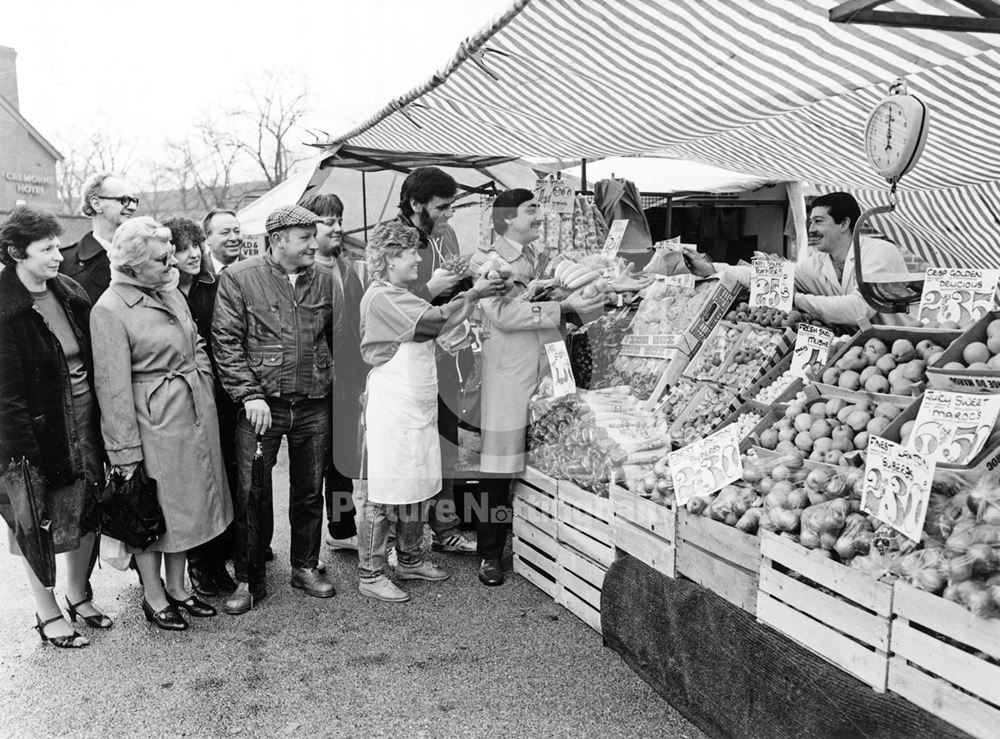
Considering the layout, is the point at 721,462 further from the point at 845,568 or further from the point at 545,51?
the point at 545,51

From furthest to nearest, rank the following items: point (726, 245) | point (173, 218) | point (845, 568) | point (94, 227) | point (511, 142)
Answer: point (726, 245)
point (511, 142)
point (173, 218)
point (94, 227)
point (845, 568)

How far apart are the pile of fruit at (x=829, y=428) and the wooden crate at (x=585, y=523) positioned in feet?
2.55

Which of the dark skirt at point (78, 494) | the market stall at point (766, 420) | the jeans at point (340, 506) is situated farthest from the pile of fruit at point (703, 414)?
the dark skirt at point (78, 494)

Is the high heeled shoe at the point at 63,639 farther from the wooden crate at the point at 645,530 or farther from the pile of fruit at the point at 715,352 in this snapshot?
the pile of fruit at the point at 715,352

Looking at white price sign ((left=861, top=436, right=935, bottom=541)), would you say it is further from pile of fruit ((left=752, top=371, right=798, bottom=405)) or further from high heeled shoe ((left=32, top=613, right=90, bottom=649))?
high heeled shoe ((left=32, top=613, right=90, bottom=649))

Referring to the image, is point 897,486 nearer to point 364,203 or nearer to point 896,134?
point 896,134

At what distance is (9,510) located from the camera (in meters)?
3.27

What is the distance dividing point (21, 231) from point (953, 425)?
344 centimetres

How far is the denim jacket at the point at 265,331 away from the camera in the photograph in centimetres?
370

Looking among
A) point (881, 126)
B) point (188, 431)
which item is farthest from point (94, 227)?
point (881, 126)

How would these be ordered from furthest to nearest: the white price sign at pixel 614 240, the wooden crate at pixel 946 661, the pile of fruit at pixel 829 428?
the white price sign at pixel 614 240, the pile of fruit at pixel 829 428, the wooden crate at pixel 946 661

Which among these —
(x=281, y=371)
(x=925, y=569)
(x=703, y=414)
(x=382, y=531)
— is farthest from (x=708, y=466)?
(x=281, y=371)

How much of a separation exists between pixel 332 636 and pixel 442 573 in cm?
78

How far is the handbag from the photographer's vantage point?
3357 mm
